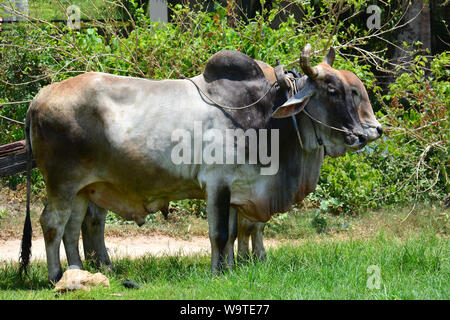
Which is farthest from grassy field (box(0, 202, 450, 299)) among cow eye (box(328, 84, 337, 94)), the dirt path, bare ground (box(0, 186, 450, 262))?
cow eye (box(328, 84, 337, 94))

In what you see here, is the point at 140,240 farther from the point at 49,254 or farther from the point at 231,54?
the point at 231,54

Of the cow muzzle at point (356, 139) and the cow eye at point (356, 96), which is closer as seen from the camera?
the cow muzzle at point (356, 139)

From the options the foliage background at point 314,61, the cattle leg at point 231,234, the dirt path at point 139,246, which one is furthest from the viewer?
the foliage background at point 314,61

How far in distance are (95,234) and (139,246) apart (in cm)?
185

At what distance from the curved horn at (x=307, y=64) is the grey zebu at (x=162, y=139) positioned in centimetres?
2

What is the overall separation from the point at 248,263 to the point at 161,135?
1.49 m

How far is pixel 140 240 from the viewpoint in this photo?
8875 millimetres

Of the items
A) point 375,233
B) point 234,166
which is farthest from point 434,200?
point 234,166

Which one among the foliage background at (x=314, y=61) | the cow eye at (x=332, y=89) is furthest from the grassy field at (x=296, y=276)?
the foliage background at (x=314, y=61)

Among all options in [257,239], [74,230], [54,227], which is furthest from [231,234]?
[54,227]

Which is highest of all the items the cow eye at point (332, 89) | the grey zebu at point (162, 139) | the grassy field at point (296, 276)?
the cow eye at point (332, 89)

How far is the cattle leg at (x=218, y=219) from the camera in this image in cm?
600

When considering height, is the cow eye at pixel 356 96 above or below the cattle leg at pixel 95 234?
above

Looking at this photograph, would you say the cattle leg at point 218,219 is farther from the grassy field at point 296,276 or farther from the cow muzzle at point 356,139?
the cow muzzle at point 356,139
